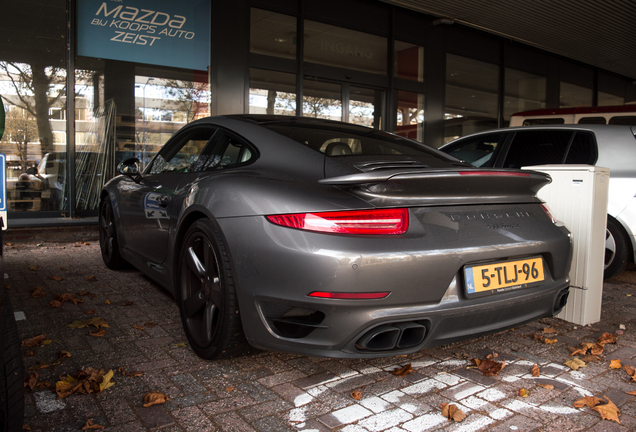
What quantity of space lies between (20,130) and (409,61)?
757cm

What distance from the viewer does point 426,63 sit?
10.9m

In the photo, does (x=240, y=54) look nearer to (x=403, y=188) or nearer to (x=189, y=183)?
(x=189, y=183)

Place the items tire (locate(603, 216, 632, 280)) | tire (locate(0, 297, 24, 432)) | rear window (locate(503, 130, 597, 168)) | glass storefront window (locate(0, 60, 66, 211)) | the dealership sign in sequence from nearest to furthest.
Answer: tire (locate(0, 297, 24, 432)), tire (locate(603, 216, 632, 280)), rear window (locate(503, 130, 597, 168)), glass storefront window (locate(0, 60, 66, 211)), the dealership sign

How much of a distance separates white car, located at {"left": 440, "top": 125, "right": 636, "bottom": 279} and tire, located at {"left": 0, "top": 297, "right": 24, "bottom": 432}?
177 inches

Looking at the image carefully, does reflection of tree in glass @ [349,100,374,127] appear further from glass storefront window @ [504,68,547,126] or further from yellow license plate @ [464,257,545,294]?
yellow license plate @ [464,257,545,294]

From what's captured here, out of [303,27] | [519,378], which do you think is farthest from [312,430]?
[303,27]

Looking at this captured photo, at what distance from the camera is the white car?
436 cm

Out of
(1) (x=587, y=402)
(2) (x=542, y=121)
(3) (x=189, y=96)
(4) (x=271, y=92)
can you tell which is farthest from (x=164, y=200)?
(2) (x=542, y=121)

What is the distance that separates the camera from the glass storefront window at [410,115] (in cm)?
1056

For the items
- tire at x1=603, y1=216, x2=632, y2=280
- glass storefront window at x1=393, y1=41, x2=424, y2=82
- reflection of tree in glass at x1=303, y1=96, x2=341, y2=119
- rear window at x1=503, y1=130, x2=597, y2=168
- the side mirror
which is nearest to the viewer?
the side mirror

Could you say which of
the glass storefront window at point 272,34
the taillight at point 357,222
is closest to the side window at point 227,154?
the taillight at point 357,222

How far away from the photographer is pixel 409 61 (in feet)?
35.0

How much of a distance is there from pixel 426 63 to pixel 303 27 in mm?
3224

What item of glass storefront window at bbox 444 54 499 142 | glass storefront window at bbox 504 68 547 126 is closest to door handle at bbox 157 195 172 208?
glass storefront window at bbox 444 54 499 142
